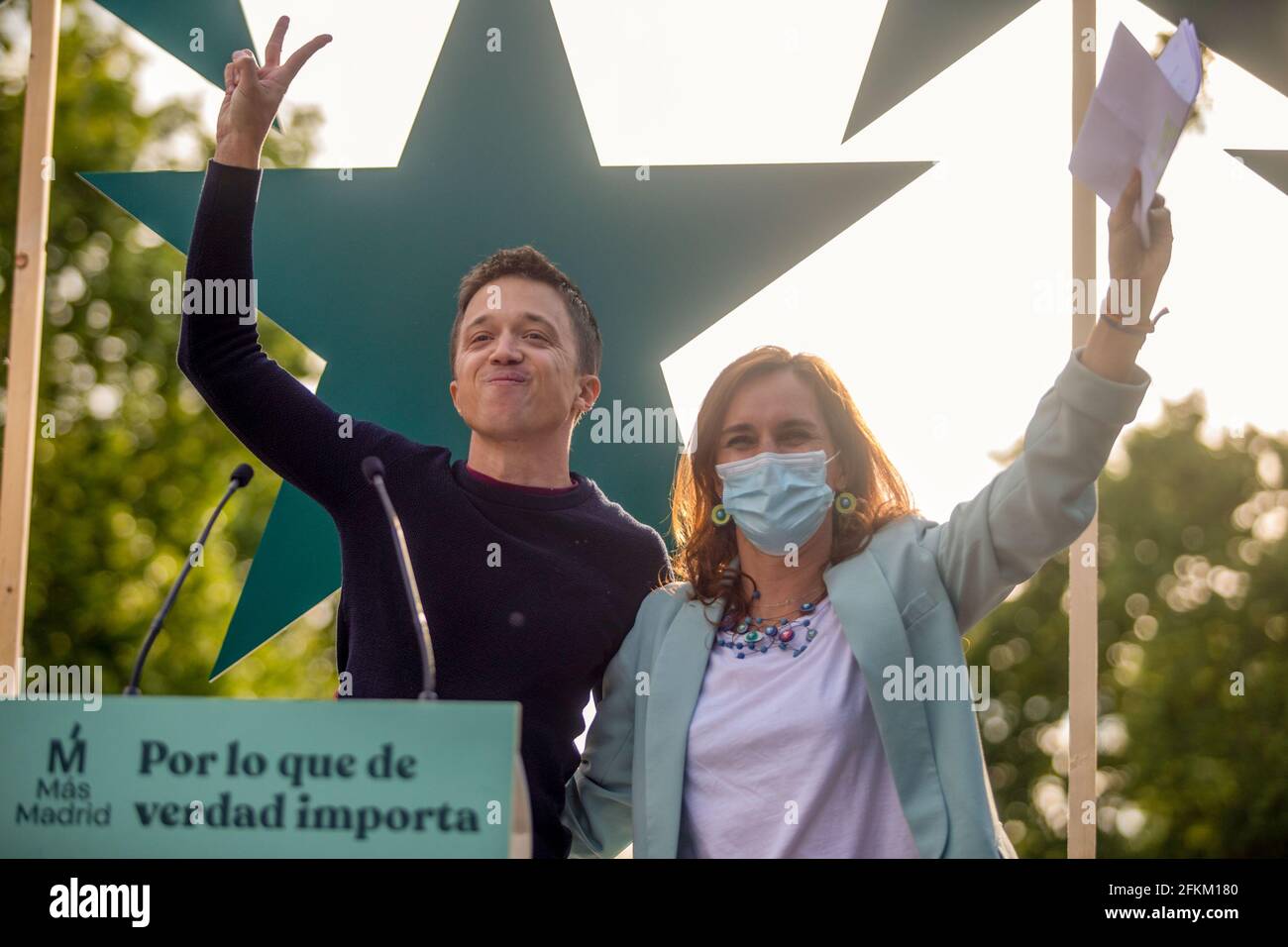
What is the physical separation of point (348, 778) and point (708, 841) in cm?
87

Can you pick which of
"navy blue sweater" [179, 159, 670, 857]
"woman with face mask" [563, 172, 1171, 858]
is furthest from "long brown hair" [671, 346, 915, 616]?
"navy blue sweater" [179, 159, 670, 857]

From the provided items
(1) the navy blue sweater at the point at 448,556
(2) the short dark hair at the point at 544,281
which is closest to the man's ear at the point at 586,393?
(2) the short dark hair at the point at 544,281

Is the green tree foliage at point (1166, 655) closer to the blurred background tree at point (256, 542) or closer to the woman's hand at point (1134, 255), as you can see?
the blurred background tree at point (256, 542)

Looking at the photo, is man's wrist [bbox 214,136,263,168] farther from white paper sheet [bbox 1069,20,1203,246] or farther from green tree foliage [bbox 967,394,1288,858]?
green tree foliage [bbox 967,394,1288,858]

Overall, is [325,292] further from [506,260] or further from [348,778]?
[348,778]

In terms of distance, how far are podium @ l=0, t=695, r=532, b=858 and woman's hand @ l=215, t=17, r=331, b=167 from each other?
129 cm

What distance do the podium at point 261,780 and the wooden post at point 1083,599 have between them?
5.50ft

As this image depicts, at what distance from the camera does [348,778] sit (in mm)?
2059

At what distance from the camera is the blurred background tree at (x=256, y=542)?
42.2ft

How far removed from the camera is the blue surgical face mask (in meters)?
2.86

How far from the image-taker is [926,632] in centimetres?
273
